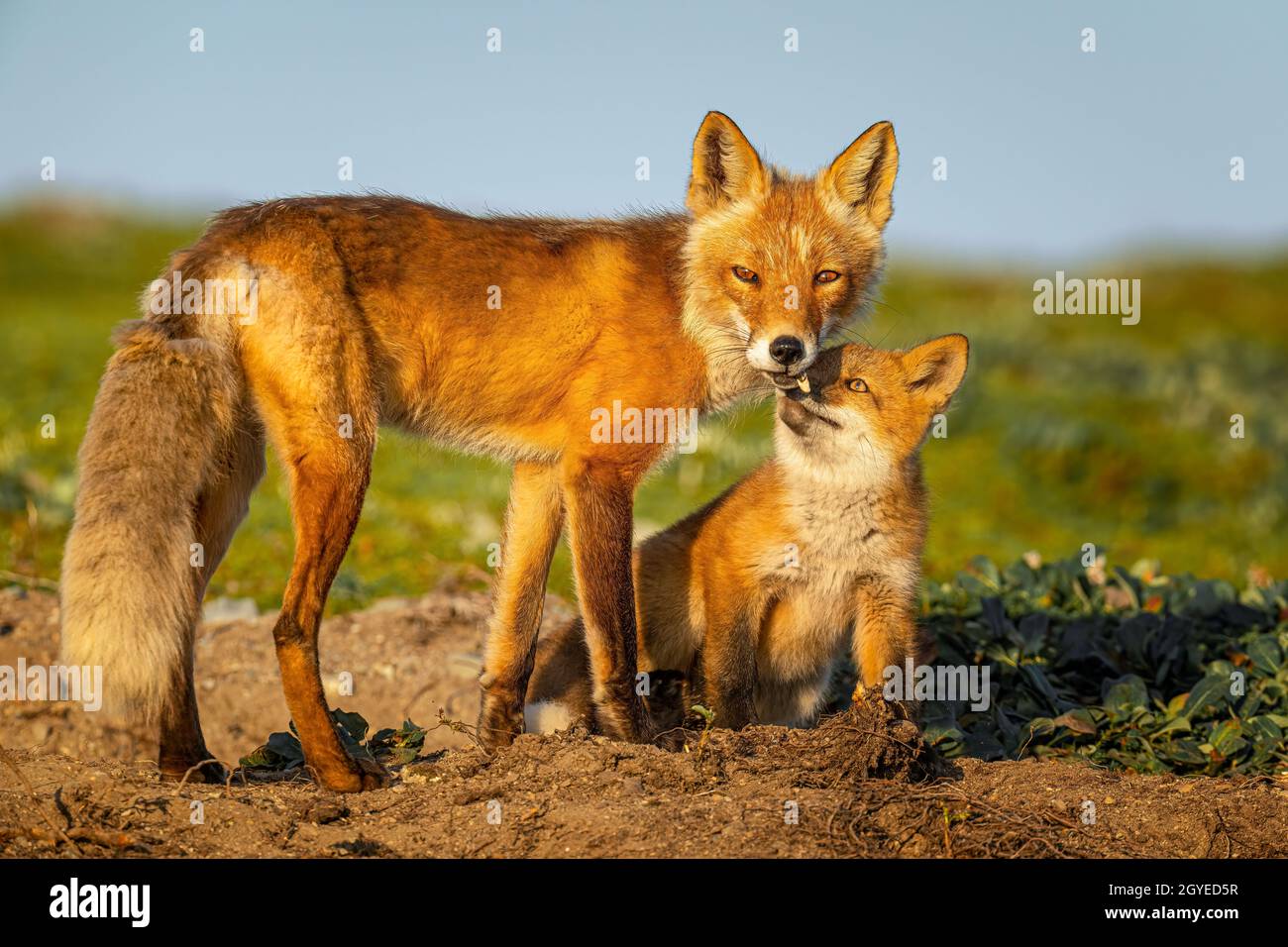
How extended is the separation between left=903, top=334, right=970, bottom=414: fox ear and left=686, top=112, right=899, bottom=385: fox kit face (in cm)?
36

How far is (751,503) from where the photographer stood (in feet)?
18.5

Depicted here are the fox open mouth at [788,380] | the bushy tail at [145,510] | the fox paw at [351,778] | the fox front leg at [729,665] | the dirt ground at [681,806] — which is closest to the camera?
the dirt ground at [681,806]

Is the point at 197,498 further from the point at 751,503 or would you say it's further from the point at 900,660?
the point at 900,660

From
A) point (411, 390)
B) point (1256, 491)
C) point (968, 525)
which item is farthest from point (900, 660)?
point (1256, 491)

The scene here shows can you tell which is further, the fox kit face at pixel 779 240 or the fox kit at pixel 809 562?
the fox kit at pixel 809 562

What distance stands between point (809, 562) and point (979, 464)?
24.7ft

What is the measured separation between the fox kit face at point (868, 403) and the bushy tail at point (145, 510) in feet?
7.62

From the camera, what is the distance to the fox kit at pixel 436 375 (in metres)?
4.56

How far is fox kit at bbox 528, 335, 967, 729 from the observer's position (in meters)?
5.41

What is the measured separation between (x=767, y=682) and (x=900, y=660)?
63 centimetres

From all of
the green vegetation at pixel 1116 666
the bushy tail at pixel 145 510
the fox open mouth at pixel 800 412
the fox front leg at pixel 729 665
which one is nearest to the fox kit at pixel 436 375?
the bushy tail at pixel 145 510

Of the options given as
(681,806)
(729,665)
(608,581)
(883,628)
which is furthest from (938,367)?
(681,806)

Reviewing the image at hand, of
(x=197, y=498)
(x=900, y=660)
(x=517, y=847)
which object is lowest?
(x=517, y=847)

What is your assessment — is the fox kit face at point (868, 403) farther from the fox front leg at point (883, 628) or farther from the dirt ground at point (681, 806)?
the dirt ground at point (681, 806)
